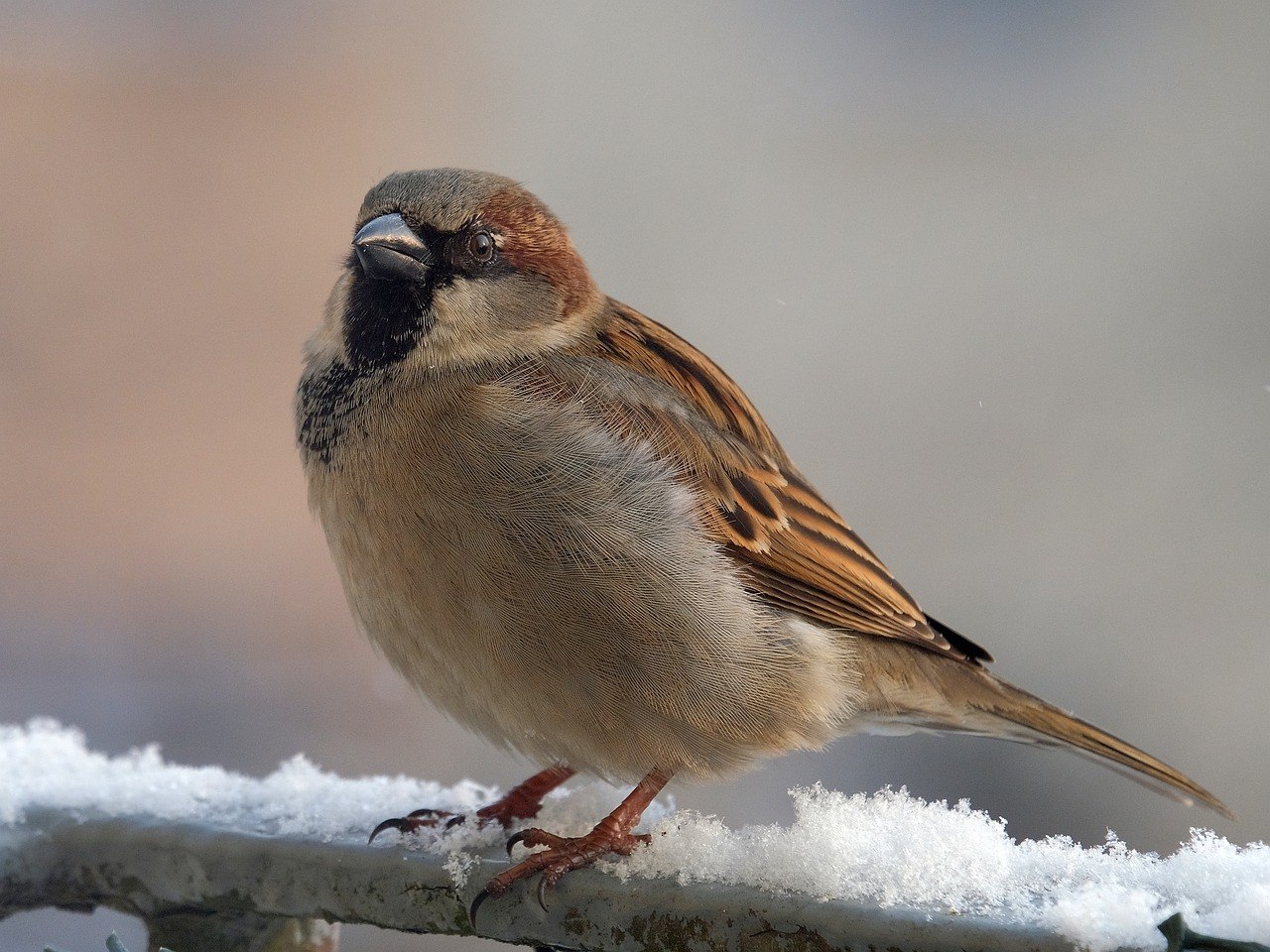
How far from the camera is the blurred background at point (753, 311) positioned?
3781 mm

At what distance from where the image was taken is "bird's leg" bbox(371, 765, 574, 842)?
1.44 m

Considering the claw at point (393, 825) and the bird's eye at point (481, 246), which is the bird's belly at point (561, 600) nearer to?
the claw at point (393, 825)

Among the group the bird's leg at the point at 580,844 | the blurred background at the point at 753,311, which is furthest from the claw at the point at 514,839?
the blurred background at the point at 753,311

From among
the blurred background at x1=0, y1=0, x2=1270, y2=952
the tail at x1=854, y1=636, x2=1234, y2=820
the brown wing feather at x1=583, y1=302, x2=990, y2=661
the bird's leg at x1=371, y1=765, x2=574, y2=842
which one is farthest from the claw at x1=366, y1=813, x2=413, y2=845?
the blurred background at x1=0, y1=0, x2=1270, y2=952

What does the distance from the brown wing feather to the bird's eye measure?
0.58 ft

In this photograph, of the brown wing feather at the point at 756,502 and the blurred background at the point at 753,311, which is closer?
the brown wing feather at the point at 756,502

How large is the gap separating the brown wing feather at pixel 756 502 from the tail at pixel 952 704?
30 millimetres

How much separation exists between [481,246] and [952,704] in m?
0.85

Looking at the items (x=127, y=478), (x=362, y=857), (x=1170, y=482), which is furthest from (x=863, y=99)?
(x=362, y=857)

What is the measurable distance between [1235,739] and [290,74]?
3.32m

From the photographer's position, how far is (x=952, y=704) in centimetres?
181

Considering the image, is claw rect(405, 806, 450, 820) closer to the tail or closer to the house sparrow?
the house sparrow

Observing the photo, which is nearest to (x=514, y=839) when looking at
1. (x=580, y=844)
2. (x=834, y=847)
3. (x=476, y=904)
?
(x=580, y=844)

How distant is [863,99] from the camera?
4.78m
